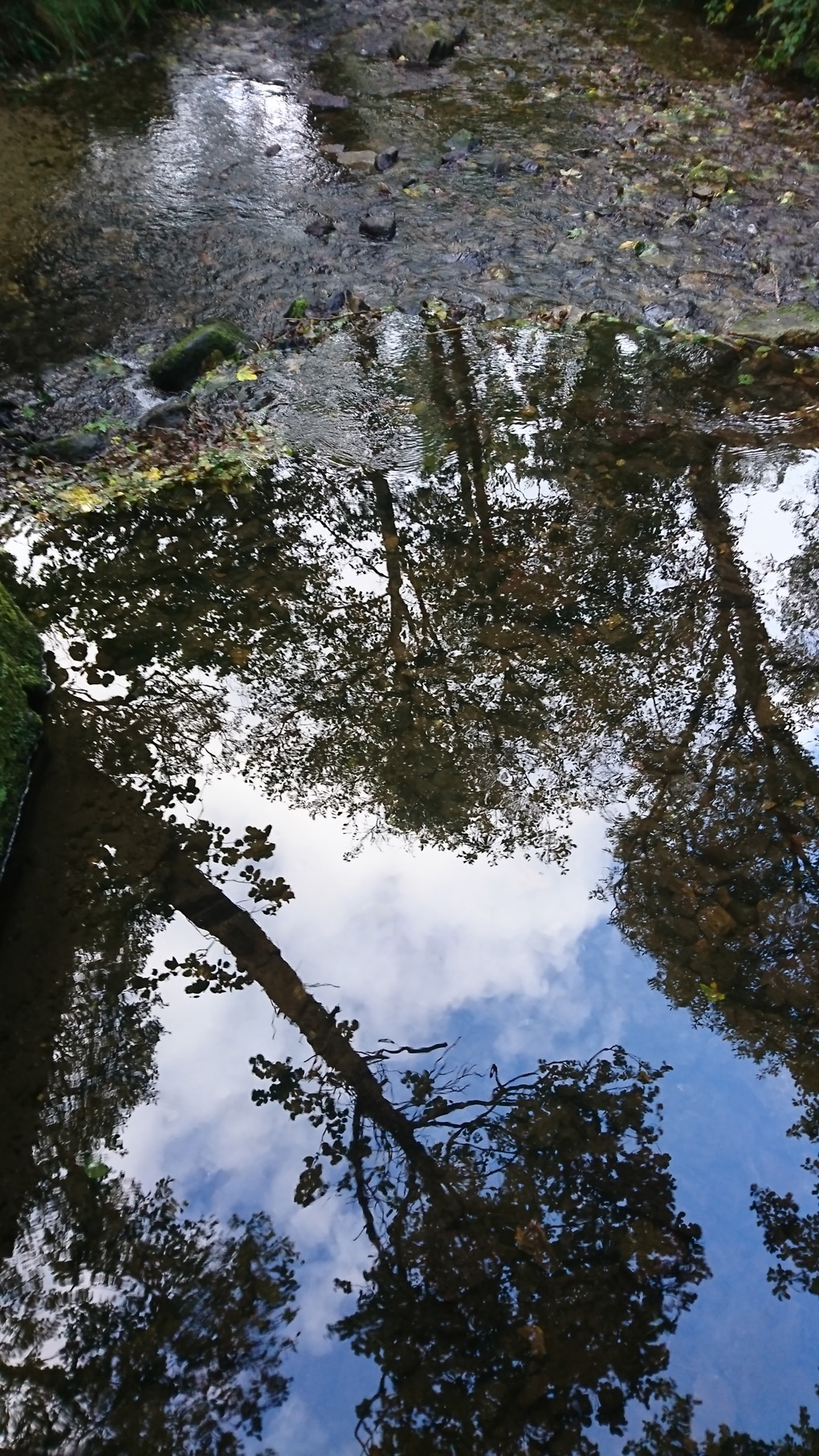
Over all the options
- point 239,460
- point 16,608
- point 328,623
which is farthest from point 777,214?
point 16,608

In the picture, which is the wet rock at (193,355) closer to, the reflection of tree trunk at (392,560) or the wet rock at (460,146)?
the reflection of tree trunk at (392,560)

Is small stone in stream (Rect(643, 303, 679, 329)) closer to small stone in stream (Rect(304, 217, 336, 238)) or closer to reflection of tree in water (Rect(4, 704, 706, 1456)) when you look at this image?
small stone in stream (Rect(304, 217, 336, 238))

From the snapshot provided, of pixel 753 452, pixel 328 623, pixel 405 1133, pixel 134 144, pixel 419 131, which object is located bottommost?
pixel 405 1133

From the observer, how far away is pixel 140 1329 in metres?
2.13

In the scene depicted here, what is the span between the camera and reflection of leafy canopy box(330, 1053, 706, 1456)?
1981 millimetres

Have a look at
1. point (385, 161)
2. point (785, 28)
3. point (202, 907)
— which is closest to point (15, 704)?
point (202, 907)

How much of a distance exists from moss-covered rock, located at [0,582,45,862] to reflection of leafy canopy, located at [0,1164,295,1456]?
1361 millimetres

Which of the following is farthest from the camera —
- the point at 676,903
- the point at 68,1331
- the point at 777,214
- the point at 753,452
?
the point at 777,214

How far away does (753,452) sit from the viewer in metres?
4.45

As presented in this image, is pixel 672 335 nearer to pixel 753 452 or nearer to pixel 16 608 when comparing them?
pixel 753 452

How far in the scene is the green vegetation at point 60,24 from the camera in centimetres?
828

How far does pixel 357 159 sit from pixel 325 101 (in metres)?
1.41

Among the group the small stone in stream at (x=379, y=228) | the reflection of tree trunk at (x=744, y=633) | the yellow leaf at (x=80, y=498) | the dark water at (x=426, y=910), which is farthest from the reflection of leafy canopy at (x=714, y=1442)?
the small stone in stream at (x=379, y=228)

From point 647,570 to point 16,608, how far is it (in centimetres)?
286
